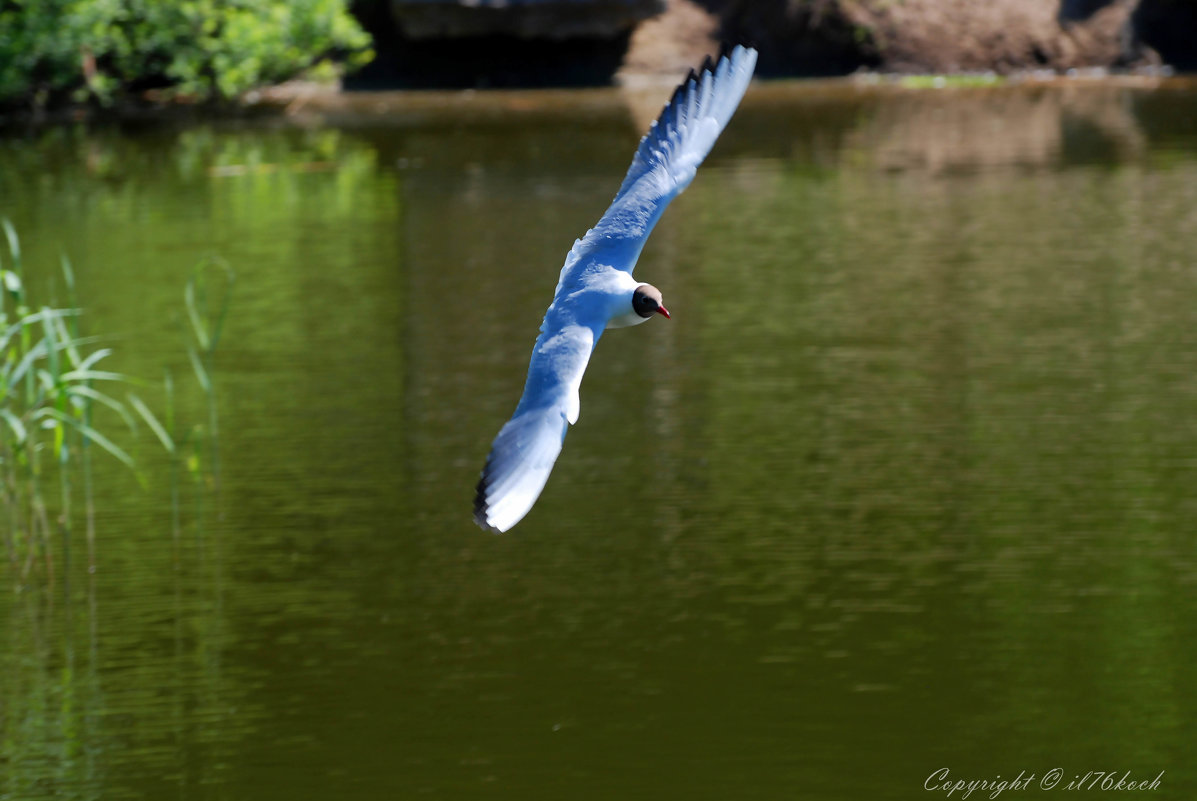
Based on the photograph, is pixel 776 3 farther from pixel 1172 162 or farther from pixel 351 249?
pixel 351 249

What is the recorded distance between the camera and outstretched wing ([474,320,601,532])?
3316mm

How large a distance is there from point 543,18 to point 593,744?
15.6m

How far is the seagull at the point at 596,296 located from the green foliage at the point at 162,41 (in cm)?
1427

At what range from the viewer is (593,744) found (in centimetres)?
591

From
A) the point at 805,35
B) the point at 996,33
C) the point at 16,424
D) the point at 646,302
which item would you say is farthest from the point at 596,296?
the point at 996,33

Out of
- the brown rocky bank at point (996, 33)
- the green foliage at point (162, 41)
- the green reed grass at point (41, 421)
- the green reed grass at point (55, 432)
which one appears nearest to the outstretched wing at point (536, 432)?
the green reed grass at point (55, 432)

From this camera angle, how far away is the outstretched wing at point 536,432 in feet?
10.9

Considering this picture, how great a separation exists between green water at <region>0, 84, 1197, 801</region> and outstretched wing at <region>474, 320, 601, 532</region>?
2.35 meters

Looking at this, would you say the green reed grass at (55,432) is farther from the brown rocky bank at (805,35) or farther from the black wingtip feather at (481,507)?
the brown rocky bank at (805,35)

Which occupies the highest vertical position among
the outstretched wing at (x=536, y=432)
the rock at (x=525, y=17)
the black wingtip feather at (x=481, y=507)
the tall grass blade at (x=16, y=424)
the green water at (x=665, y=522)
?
the rock at (x=525, y=17)

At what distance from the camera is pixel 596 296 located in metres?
3.75

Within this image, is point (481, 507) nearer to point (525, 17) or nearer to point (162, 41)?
point (162, 41)

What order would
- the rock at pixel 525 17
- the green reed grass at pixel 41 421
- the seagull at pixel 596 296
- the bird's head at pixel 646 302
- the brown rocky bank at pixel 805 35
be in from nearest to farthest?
the seagull at pixel 596 296 < the bird's head at pixel 646 302 < the green reed grass at pixel 41 421 < the rock at pixel 525 17 < the brown rocky bank at pixel 805 35

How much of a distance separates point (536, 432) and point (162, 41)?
1558cm
